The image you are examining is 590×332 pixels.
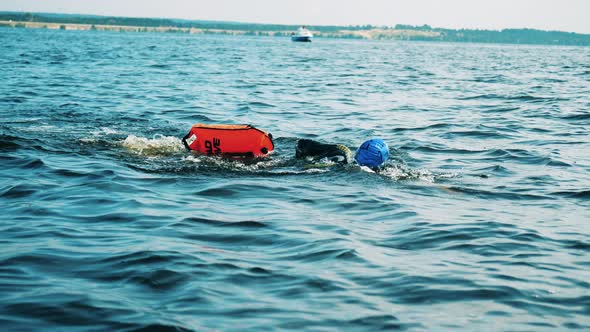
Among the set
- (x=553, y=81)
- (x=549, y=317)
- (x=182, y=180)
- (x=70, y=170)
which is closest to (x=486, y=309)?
(x=549, y=317)

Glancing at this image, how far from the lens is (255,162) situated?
1316 centimetres

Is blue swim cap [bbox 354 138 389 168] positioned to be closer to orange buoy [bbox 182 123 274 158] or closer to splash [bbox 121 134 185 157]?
orange buoy [bbox 182 123 274 158]

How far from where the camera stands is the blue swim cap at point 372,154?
12531mm

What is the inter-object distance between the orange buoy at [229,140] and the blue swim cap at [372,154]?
184 cm

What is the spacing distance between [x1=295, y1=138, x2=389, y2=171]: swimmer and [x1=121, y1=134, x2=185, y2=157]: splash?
8.17ft

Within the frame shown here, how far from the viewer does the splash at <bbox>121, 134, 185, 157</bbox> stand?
13991 mm

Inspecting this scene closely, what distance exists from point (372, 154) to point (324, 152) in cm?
94

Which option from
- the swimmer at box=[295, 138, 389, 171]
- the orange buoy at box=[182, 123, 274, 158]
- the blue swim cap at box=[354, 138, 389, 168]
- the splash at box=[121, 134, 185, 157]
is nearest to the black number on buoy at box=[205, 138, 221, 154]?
the orange buoy at box=[182, 123, 274, 158]

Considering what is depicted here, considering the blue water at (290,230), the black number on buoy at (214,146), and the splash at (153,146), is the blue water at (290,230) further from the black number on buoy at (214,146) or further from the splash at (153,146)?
the black number on buoy at (214,146)

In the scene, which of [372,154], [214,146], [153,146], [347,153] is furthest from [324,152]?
[153,146]

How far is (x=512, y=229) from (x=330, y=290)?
11.2ft

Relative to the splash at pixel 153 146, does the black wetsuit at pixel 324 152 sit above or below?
above

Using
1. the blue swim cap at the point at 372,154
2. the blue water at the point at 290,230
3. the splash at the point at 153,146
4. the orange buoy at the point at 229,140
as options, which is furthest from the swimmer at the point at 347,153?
the splash at the point at 153,146

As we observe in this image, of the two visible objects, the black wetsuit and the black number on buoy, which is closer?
the black wetsuit
